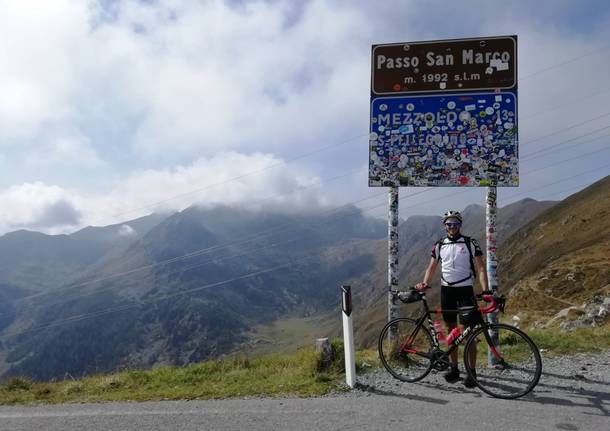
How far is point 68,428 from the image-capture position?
6781mm

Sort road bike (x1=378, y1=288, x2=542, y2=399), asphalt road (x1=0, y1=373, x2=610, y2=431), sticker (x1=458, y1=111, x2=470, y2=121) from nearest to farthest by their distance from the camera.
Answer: asphalt road (x1=0, y1=373, x2=610, y2=431), road bike (x1=378, y1=288, x2=542, y2=399), sticker (x1=458, y1=111, x2=470, y2=121)

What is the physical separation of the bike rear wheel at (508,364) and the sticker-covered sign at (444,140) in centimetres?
347

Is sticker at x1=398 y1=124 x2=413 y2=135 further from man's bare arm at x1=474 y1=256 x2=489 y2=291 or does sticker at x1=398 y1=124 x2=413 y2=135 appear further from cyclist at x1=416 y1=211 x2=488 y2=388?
man's bare arm at x1=474 y1=256 x2=489 y2=291

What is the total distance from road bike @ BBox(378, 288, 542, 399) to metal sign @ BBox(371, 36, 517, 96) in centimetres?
476

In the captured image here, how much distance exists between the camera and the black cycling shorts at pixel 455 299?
7812mm

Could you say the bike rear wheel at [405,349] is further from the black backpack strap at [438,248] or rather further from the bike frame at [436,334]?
the black backpack strap at [438,248]

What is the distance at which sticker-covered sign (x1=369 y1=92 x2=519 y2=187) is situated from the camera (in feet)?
32.4

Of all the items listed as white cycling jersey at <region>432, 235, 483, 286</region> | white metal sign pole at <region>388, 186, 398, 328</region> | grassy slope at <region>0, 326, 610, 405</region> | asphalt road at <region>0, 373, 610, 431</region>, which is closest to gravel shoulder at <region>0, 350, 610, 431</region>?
asphalt road at <region>0, 373, 610, 431</region>

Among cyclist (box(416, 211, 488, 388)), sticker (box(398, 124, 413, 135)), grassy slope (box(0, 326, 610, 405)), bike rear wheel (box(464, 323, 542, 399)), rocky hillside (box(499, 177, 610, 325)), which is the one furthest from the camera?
rocky hillside (box(499, 177, 610, 325))

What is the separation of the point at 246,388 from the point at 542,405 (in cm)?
468

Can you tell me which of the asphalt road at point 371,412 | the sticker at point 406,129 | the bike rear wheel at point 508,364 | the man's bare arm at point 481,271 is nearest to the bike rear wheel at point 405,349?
the asphalt road at point 371,412

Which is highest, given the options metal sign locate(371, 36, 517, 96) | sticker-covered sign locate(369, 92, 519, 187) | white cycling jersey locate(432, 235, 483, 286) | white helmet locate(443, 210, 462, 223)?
metal sign locate(371, 36, 517, 96)

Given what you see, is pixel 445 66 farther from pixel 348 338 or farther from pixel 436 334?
pixel 348 338

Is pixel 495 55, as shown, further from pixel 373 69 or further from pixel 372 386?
pixel 372 386
